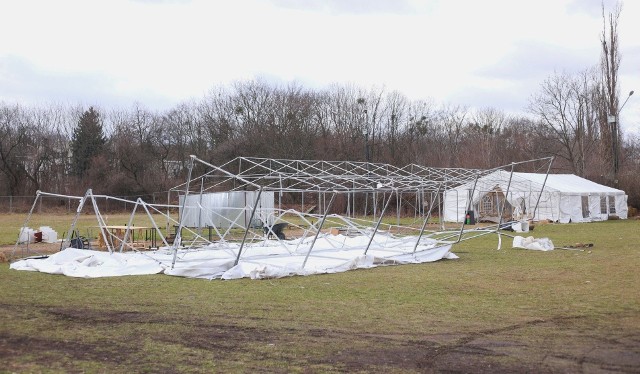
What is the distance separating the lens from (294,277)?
45.8ft

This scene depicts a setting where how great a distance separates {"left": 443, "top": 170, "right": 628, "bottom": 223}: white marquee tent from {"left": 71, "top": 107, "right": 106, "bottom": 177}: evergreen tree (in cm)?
3568

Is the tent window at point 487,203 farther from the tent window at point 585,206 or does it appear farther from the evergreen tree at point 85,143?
the evergreen tree at point 85,143

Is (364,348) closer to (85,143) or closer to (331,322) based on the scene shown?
(331,322)

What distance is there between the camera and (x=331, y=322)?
8578 mm

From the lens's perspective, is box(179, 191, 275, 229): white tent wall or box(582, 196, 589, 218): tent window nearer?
box(179, 191, 275, 229): white tent wall

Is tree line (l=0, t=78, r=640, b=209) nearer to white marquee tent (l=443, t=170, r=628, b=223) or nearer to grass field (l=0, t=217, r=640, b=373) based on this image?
white marquee tent (l=443, t=170, r=628, b=223)

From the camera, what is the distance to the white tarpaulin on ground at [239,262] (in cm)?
1405

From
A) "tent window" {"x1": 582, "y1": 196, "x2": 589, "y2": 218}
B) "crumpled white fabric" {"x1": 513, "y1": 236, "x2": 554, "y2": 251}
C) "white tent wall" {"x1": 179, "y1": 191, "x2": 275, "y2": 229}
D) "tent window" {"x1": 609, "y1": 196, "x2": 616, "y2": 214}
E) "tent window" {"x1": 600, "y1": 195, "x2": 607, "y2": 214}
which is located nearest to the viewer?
"crumpled white fabric" {"x1": 513, "y1": 236, "x2": 554, "y2": 251}

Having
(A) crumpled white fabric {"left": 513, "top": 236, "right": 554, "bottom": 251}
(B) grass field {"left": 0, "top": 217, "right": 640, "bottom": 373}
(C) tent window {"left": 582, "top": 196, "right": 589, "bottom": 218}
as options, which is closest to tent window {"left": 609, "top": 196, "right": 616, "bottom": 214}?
(C) tent window {"left": 582, "top": 196, "right": 589, "bottom": 218}

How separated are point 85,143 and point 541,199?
4231 cm

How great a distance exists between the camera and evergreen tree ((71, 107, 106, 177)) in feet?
194

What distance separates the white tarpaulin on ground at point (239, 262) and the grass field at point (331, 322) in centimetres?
54

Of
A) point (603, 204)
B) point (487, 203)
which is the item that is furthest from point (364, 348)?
point (603, 204)

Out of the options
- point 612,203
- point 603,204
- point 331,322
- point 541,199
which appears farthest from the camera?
point 612,203
